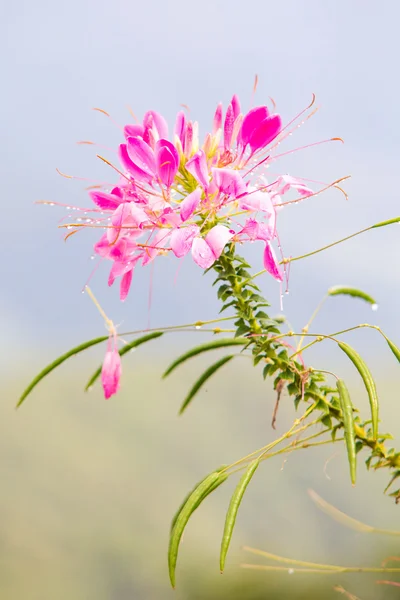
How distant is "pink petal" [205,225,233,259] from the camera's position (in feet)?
5.21

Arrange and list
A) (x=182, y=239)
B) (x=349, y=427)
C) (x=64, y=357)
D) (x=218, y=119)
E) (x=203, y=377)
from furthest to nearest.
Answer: (x=203, y=377) → (x=64, y=357) → (x=218, y=119) → (x=182, y=239) → (x=349, y=427)

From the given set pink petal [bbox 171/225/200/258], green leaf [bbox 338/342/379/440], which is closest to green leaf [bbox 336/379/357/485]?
green leaf [bbox 338/342/379/440]

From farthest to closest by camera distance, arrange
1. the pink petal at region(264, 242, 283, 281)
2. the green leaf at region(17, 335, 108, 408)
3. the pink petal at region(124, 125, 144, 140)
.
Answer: the green leaf at region(17, 335, 108, 408) < the pink petal at region(124, 125, 144, 140) < the pink petal at region(264, 242, 283, 281)

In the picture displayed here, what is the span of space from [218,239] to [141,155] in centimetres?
32

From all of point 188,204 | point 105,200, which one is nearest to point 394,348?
point 188,204

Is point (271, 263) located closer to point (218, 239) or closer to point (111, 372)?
point (218, 239)

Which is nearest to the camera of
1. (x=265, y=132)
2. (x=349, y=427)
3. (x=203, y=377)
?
(x=349, y=427)

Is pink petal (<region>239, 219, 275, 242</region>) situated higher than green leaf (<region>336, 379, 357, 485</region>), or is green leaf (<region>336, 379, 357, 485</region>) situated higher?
pink petal (<region>239, 219, 275, 242</region>)

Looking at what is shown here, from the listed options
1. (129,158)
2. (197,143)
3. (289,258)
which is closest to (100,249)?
(129,158)

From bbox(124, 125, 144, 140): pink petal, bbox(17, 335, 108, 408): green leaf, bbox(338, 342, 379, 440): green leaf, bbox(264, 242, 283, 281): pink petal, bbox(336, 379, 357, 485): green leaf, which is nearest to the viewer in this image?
bbox(336, 379, 357, 485): green leaf

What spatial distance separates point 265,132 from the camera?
1.71m

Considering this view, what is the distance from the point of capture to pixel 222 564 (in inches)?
58.4

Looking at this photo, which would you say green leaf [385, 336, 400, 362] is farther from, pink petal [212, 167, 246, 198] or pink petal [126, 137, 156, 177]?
pink petal [126, 137, 156, 177]

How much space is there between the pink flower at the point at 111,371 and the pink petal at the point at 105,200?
1.42 ft
